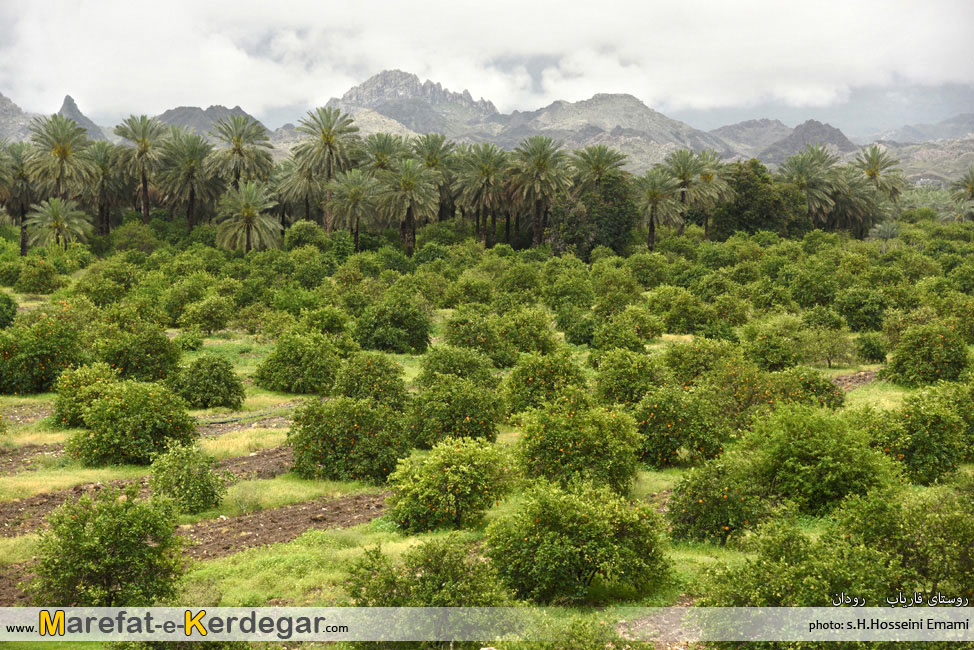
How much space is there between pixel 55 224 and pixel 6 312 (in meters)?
25.6

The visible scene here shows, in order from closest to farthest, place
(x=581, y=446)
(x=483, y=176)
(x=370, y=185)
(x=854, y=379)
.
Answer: (x=581, y=446)
(x=854, y=379)
(x=370, y=185)
(x=483, y=176)

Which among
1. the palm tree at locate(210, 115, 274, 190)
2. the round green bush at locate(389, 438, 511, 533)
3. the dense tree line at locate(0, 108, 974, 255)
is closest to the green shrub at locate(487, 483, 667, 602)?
the round green bush at locate(389, 438, 511, 533)

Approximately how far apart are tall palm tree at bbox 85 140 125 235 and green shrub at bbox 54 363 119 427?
43804 millimetres

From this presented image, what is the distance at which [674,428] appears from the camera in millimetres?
15805

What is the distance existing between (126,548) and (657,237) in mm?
61122

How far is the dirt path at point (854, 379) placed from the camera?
23328 millimetres

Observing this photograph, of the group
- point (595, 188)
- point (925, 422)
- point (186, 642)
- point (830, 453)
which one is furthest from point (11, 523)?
point (595, 188)

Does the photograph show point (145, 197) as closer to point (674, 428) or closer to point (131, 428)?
point (131, 428)

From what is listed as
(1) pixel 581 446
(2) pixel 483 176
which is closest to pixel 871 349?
(1) pixel 581 446

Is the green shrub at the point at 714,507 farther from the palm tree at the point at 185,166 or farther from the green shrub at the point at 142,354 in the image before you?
the palm tree at the point at 185,166

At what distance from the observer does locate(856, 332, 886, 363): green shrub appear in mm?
27234

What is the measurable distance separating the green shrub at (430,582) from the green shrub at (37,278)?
41.7 meters

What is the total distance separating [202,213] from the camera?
69.1 metres

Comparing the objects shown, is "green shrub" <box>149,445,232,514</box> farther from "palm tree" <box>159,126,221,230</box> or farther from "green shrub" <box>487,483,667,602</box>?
"palm tree" <box>159,126,221,230</box>
